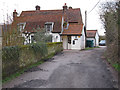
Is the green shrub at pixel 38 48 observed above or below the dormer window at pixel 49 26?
below

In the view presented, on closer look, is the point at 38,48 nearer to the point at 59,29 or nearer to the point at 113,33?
the point at 113,33

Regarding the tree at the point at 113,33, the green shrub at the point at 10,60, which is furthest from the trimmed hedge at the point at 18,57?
the tree at the point at 113,33

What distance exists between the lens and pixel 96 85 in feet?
20.1

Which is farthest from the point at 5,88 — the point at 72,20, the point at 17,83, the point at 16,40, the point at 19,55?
the point at 72,20

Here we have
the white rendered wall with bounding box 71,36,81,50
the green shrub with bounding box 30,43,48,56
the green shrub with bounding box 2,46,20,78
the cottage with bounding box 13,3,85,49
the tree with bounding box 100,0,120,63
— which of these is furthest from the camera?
the white rendered wall with bounding box 71,36,81,50

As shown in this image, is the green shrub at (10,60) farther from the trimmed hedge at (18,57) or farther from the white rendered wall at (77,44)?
the white rendered wall at (77,44)

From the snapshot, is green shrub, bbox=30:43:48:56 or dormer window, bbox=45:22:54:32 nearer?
green shrub, bbox=30:43:48:56

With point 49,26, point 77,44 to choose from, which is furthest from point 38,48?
point 77,44

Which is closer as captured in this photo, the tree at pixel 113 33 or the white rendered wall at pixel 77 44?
the tree at pixel 113 33

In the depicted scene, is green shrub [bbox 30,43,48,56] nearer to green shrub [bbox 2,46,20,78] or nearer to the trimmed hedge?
the trimmed hedge

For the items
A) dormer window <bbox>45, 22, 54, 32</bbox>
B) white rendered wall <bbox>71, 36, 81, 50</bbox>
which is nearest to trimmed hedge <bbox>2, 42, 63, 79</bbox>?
dormer window <bbox>45, 22, 54, 32</bbox>

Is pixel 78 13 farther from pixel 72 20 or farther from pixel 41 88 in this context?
pixel 41 88

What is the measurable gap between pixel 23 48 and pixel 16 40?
76 centimetres

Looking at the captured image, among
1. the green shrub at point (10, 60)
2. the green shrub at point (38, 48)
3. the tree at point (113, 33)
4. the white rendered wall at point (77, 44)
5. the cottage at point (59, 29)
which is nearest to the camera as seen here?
the green shrub at point (10, 60)
